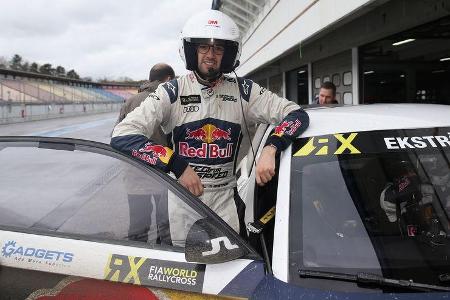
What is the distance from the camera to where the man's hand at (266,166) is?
1.98 meters

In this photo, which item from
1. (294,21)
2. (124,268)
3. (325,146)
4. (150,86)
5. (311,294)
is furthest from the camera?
(294,21)

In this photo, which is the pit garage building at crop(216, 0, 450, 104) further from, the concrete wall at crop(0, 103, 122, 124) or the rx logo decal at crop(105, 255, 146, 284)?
the concrete wall at crop(0, 103, 122, 124)

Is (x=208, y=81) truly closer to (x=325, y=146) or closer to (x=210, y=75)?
(x=210, y=75)

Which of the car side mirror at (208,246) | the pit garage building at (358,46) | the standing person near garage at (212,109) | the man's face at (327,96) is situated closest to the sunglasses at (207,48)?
the standing person near garage at (212,109)

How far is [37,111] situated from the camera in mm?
25094

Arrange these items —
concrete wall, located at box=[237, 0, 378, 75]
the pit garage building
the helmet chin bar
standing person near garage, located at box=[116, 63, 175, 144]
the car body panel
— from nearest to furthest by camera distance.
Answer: the car body panel
the helmet chin bar
standing person near garage, located at box=[116, 63, 175, 144]
concrete wall, located at box=[237, 0, 378, 75]
the pit garage building

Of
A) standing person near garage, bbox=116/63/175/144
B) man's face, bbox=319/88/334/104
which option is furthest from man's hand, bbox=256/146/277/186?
man's face, bbox=319/88/334/104

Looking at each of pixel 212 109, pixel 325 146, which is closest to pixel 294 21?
pixel 212 109

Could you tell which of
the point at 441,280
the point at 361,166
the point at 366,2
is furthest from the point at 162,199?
the point at 366,2

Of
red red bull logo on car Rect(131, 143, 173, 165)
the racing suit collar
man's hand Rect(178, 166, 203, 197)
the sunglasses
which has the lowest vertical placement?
man's hand Rect(178, 166, 203, 197)

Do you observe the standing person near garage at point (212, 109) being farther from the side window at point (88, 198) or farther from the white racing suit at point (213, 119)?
the side window at point (88, 198)

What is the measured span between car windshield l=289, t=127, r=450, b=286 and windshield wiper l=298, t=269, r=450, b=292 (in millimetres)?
34

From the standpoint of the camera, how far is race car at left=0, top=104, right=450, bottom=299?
1.60 metres

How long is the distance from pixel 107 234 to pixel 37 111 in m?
25.1
